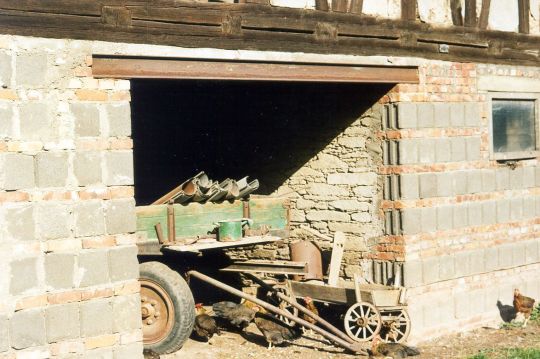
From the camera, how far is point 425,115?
9672 millimetres

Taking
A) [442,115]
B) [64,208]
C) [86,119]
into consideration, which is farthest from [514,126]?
[64,208]

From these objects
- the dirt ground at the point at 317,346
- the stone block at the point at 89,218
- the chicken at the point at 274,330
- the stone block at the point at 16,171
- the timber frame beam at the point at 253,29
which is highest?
the timber frame beam at the point at 253,29

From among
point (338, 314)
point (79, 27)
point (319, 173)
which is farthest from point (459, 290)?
point (79, 27)

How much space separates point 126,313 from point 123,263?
0.42 m

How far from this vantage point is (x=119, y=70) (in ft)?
23.8

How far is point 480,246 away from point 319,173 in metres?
2.12

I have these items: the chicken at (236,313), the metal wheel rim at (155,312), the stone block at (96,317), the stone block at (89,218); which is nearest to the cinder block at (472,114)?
the chicken at (236,313)

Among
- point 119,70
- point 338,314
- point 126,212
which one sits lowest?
point 338,314

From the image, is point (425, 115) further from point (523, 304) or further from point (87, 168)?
point (87, 168)

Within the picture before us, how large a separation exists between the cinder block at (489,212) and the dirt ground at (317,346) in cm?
134

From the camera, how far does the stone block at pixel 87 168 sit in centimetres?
698

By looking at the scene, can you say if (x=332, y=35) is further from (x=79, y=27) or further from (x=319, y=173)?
(x=79, y=27)

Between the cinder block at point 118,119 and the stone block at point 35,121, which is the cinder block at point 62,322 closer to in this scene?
the stone block at point 35,121

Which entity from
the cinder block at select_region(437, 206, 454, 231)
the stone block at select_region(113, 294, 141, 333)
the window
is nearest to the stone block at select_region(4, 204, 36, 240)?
the stone block at select_region(113, 294, 141, 333)
